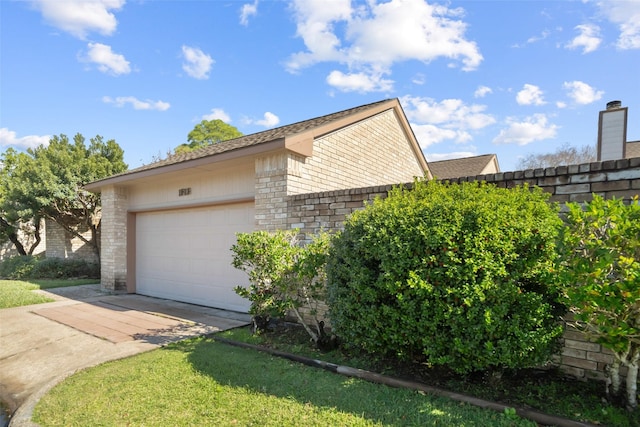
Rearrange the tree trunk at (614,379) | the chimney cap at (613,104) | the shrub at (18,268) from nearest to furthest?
the tree trunk at (614,379) → the chimney cap at (613,104) → the shrub at (18,268)

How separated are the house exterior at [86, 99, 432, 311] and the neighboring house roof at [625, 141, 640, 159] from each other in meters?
9.88

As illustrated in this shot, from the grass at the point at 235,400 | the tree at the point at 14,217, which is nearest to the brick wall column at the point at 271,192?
the grass at the point at 235,400

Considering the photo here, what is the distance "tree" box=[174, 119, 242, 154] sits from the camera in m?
24.1

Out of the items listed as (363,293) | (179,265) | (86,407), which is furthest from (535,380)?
(179,265)

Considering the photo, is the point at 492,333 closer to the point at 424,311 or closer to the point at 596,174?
the point at 424,311

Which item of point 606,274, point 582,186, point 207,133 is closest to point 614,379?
point 606,274

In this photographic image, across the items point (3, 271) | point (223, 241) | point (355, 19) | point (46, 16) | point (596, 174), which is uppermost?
point (355, 19)

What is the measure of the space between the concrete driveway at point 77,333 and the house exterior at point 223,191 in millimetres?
823

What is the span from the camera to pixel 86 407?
2922 mm

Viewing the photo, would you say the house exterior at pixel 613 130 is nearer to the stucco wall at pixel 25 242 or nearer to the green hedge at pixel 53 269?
the green hedge at pixel 53 269

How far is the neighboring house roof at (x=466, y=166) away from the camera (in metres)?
15.4

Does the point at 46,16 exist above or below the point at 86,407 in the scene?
above

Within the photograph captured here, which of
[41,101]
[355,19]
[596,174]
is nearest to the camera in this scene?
[596,174]

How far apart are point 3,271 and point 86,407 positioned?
48.9ft
